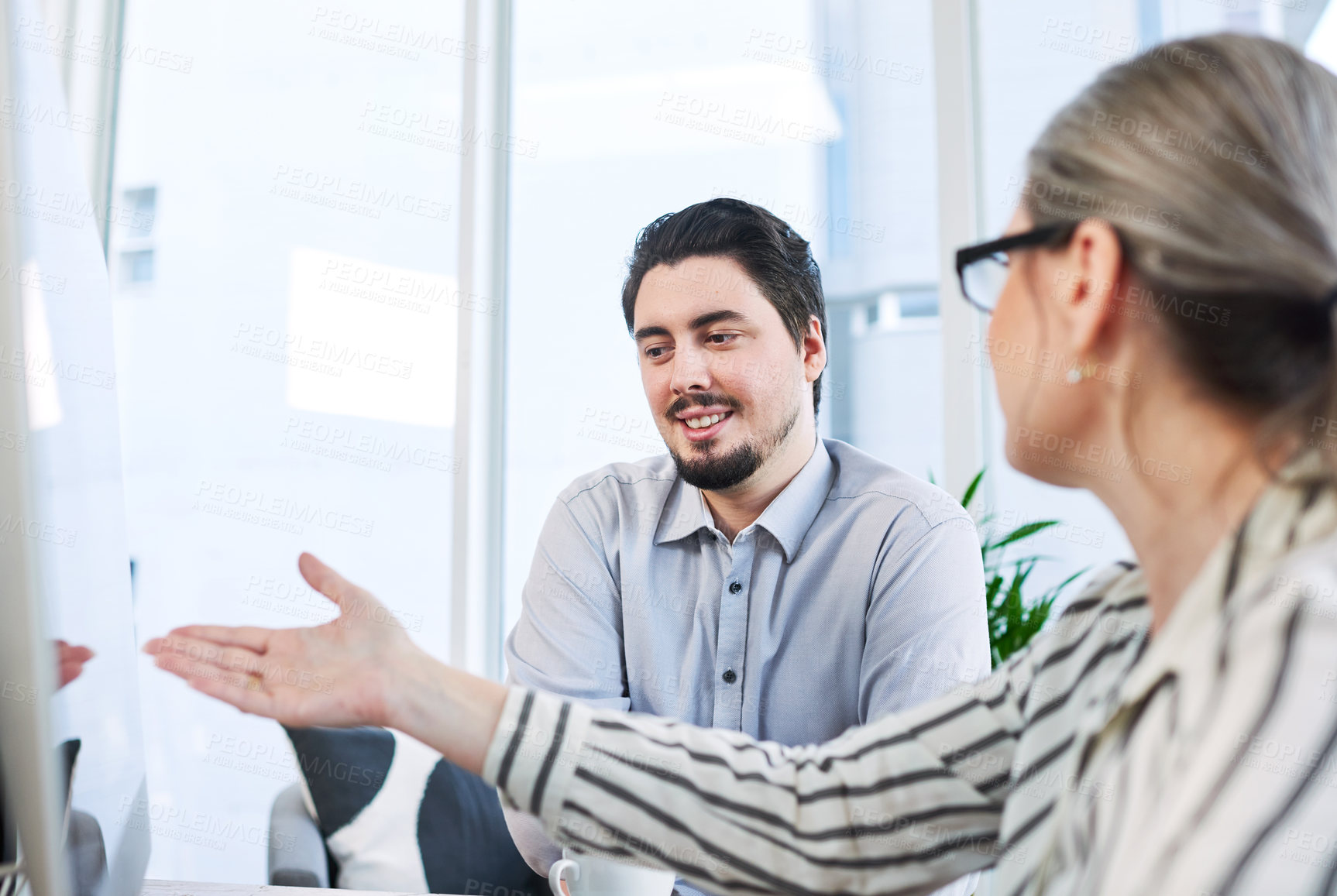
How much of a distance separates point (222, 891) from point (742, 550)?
0.96 m

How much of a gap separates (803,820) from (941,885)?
0.16m

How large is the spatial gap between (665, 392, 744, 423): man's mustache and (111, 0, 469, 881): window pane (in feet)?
5.20

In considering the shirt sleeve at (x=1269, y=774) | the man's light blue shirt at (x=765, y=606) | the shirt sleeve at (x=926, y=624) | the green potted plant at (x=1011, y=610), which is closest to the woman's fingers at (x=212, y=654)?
the shirt sleeve at (x=1269, y=774)

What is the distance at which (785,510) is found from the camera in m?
1.71

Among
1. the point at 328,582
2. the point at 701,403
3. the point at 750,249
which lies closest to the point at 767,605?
the point at 701,403

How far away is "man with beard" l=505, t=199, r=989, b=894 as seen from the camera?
1535 mm

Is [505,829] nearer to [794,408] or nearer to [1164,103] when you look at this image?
[794,408]

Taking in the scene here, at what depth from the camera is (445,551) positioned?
10.6ft

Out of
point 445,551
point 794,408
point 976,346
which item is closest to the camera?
point 794,408

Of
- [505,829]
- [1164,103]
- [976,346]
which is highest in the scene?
[976,346]

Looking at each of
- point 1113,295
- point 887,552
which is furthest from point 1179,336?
point 887,552

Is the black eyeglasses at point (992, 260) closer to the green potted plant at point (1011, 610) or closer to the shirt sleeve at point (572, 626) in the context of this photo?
the shirt sleeve at point (572, 626)

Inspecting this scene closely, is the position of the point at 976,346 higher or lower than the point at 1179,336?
higher

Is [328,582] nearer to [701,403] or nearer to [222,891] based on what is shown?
[222,891]
